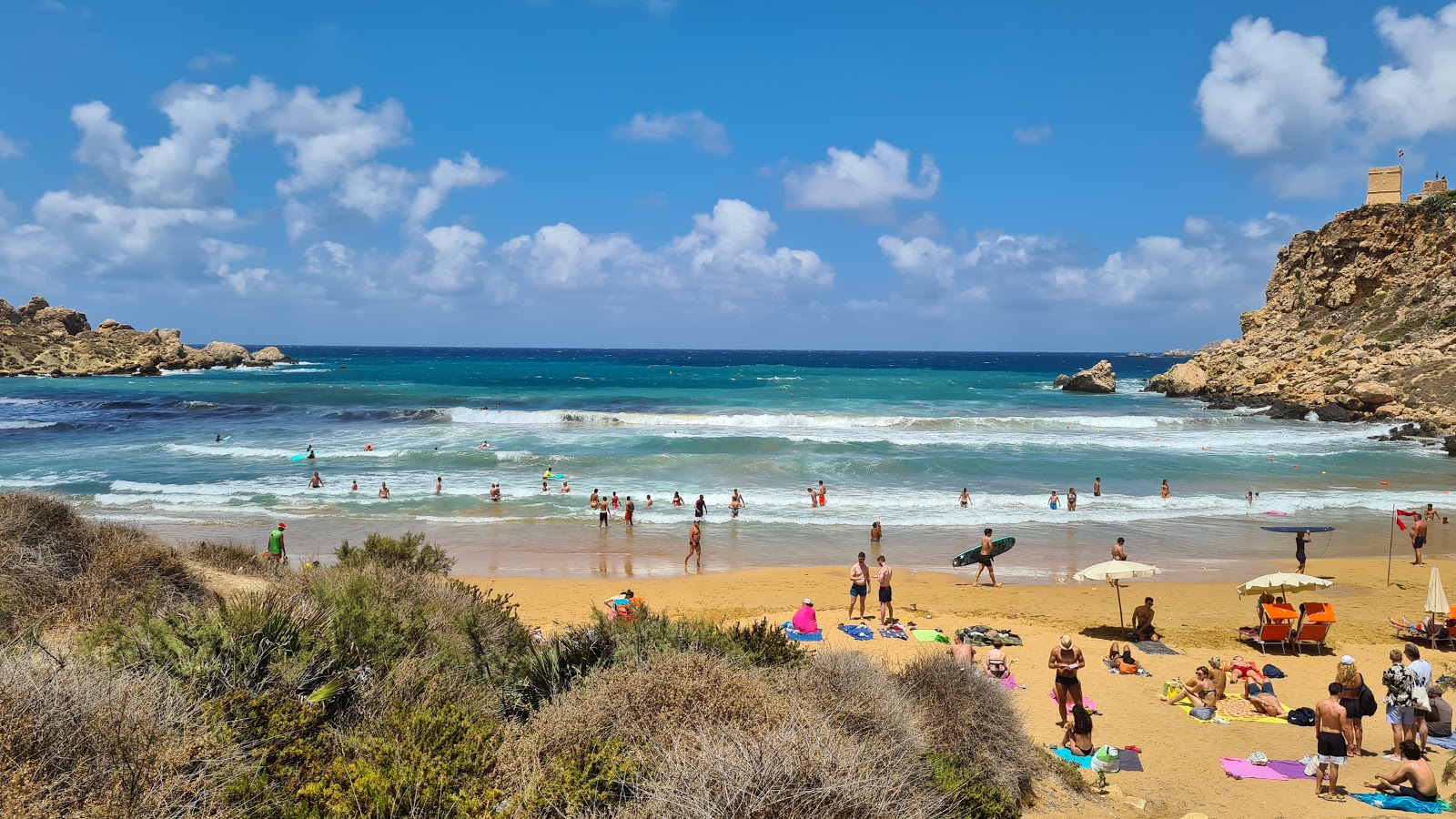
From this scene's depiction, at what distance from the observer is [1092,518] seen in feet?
70.3

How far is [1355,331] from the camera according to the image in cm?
4997

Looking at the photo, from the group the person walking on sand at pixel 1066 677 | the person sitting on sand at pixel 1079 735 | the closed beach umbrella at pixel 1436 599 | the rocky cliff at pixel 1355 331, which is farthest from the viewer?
the rocky cliff at pixel 1355 331

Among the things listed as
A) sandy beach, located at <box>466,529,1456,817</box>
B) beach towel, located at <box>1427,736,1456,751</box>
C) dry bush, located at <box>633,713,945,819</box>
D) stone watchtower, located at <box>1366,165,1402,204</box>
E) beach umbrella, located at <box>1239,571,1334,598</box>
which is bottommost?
sandy beach, located at <box>466,529,1456,817</box>

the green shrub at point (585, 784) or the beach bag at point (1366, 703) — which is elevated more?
Result: the green shrub at point (585, 784)

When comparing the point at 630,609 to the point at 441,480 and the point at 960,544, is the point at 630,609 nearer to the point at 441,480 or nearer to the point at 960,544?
the point at 960,544

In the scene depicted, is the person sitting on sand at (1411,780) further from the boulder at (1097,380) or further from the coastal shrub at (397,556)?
the boulder at (1097,380)

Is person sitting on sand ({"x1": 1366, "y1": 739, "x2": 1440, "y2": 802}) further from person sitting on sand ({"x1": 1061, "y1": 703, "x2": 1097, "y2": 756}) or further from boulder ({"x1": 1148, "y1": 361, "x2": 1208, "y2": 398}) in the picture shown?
boulder ({"x1": 1148, "y1": 361, "x2": 1208, "y2": 398})

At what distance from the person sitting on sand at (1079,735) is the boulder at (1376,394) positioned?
43.5 m

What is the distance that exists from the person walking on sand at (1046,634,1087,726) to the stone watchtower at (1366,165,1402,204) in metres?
63.1

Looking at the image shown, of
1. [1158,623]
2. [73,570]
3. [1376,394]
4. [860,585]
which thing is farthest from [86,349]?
[1376,394]

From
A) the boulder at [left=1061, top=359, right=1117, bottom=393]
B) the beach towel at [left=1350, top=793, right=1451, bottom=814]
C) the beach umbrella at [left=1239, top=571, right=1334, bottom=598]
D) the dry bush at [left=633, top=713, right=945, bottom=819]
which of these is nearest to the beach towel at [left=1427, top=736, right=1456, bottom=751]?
the beach towel at [left=1350, top=793, right=1451, bottom=814]

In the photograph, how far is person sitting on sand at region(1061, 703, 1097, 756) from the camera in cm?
791

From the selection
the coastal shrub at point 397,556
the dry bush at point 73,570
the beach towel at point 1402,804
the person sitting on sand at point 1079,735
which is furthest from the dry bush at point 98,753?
the beach towel at point 1402,804

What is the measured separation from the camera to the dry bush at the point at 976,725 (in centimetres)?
618
